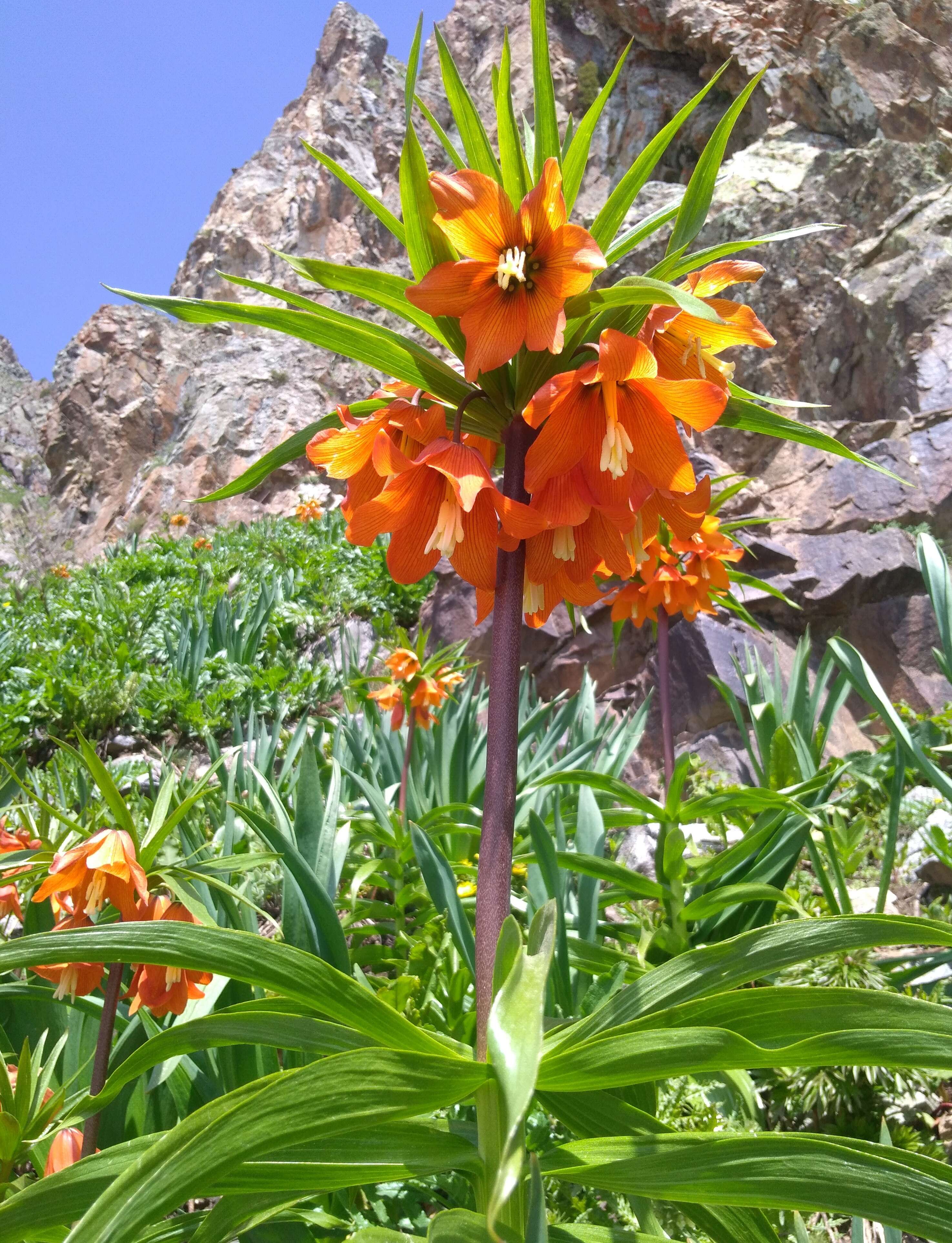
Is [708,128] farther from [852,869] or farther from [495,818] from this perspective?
[495,818]

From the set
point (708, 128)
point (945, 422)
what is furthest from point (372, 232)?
point (945, 422)

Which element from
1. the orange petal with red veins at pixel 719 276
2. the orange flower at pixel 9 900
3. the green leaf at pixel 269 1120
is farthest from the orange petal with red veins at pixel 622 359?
the orange flower at pixel 9 900

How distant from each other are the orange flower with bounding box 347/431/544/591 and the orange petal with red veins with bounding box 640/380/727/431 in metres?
0.18

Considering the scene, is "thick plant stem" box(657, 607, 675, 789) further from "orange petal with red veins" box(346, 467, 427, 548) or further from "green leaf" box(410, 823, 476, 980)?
"orange petal with red veins" box(346, 467, 427, 548)

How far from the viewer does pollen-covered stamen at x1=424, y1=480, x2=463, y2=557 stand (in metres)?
0.79

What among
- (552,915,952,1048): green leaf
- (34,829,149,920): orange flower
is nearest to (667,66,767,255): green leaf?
(552,915,952,1048): green leaf

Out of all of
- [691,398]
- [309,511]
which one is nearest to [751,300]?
[309,511]

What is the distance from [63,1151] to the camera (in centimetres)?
95

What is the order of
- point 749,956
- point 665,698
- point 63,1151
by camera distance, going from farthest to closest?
point 665,698
point 63,1151
point 749,956

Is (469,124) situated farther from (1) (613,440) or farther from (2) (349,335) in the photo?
(1) (613,440)

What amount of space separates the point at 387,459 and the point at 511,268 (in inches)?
8.9

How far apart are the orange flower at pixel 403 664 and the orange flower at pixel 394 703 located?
0.08m

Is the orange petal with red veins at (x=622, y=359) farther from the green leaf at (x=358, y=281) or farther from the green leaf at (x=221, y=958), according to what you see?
the green leaf at (x=221, y=958)

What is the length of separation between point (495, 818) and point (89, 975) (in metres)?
0.76
